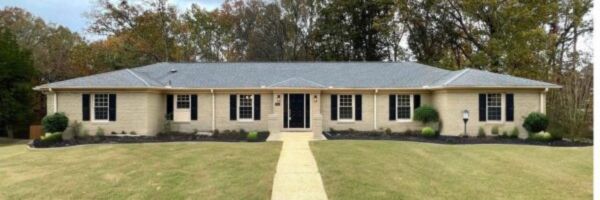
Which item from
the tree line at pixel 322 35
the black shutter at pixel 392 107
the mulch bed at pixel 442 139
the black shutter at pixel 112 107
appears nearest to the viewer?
the mulch bed at pixel 442 139

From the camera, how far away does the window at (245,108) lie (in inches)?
874

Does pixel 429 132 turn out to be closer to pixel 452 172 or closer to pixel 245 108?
pixel 452 172

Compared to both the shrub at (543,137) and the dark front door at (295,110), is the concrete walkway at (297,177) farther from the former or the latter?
the shrub at (543,137)

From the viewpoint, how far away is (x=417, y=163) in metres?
12.5

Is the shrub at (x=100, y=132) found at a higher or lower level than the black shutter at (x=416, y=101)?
lower

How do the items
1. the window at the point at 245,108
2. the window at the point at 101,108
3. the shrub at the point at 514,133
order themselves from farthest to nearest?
the window at the point at 245,108 → the window at the point at 101,108 → the shrub at the point at 514,133

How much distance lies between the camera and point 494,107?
20219 mm

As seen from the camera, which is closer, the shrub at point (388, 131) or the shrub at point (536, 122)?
the shrub at point (536, 122)

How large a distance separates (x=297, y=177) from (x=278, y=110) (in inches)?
450

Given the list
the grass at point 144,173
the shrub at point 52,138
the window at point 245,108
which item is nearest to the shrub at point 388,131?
the window at point 245,108

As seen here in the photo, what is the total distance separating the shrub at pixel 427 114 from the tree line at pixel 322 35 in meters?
11.2

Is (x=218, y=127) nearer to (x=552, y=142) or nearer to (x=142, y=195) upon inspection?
(x=142, y=195)

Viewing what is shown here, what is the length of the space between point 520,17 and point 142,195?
2765cm

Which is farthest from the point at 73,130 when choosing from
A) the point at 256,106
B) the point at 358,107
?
the point at 358,107
